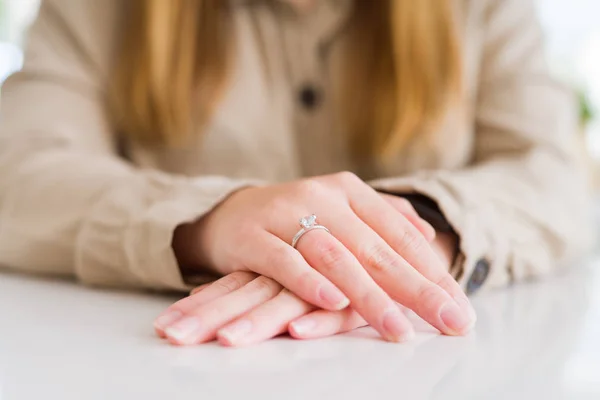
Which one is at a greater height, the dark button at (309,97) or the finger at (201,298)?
the dark button at (309,97)

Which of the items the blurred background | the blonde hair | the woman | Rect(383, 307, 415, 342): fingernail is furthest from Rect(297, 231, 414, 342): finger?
the blurred background

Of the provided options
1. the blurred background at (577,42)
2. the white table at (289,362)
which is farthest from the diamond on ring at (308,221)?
the blurred background at (577,42)

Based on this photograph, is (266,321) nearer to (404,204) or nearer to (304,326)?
(304,326)

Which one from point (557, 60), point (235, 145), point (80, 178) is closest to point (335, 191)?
point (80, 178)

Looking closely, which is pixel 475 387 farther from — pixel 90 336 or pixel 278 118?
pixel 278 118

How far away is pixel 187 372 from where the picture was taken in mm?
424

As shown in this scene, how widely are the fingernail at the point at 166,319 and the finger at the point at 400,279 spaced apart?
0.14 m

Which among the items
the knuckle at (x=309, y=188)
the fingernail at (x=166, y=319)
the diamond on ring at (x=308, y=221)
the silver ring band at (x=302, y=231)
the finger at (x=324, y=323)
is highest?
the knuckle at (x=309, y=188)

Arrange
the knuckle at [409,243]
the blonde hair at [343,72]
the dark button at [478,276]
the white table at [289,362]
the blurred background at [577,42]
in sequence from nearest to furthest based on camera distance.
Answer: the white table at [289,362]
the knuckle at [409,243]
the dark button at [478,276]
the blonde hair at [343,72]
the blurred background at [577,42]

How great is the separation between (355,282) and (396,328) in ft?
0.17

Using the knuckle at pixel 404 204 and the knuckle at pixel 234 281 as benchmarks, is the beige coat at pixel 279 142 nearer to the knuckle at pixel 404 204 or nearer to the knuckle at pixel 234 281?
the knuckle at pixel 404 204

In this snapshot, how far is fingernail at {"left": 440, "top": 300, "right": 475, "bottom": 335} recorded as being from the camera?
0.52 m

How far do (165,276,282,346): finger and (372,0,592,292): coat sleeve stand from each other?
0.21 meters

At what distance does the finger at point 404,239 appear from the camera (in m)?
0.57
